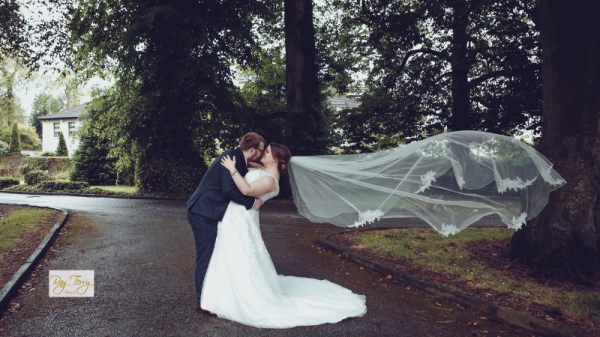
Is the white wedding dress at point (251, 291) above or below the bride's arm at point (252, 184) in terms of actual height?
below

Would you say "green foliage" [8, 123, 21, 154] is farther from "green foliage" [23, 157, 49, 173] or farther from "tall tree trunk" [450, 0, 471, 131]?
"tall tree trunk" [450, 0, 471, 131]

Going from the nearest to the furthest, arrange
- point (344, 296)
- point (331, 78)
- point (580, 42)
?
point (344, 296) < point (580, 42) < point (331, 78)

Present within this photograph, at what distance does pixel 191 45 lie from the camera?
16141mm

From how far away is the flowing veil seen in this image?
5.28 m

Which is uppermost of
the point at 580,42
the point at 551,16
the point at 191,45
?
the point at 191,45

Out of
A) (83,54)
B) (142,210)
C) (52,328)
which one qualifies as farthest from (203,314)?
(83,54)

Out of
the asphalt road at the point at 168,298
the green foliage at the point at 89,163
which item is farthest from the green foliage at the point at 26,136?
the asphalt road at the point at 168,298

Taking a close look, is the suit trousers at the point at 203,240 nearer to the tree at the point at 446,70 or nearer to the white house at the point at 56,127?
the tree at the point at 446,70

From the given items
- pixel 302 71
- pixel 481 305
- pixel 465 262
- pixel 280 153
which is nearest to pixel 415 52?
pixel 302 71

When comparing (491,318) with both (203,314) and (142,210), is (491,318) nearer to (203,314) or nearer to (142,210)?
(203,314)

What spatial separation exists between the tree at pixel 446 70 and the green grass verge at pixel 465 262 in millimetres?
5880

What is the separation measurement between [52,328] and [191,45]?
13.8 m

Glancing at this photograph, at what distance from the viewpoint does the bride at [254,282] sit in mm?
4594

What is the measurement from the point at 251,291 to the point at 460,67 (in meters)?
12.2
